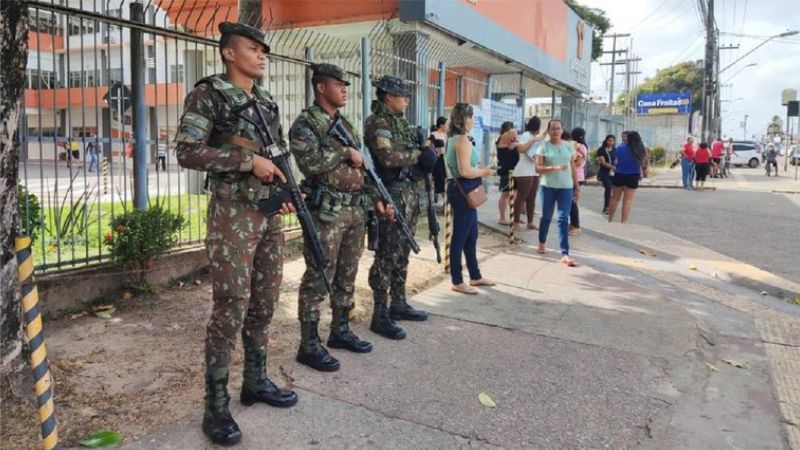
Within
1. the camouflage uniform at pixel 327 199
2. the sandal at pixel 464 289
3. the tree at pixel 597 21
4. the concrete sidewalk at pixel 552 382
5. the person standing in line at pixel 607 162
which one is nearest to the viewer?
the concrete sidewalk at pixel 552 382

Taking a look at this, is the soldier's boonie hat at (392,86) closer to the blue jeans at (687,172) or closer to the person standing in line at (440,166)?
the person standing in line at (440,166)

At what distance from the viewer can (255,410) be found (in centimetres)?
314

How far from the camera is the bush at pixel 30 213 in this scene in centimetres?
423

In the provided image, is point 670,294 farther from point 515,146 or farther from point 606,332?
point 515,146

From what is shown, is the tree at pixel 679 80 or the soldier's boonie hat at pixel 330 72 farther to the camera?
the tree at pixel 679 80

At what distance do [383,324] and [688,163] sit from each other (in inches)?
665

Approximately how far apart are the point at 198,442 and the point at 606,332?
3.11 m

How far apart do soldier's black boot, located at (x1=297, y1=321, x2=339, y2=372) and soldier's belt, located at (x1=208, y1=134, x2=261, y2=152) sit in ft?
4.11

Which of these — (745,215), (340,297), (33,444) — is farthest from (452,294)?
(745,215)

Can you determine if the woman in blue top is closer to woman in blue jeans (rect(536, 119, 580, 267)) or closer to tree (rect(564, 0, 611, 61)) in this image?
woman in blue jeans (rect(536, 119, 580, 267))

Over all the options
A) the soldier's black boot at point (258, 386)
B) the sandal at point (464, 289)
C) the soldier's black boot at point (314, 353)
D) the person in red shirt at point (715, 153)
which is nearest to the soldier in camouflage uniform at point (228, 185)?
the soldier's black boot at point (258, 386)

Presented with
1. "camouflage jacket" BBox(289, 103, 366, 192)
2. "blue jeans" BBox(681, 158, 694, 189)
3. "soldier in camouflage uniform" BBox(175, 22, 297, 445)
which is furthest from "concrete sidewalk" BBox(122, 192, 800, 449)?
"blue jeans" BBox(681, 158, 694, 189)

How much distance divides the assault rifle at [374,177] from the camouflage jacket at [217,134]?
0.75 m

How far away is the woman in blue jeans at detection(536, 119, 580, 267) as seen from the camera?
6.71 metres
